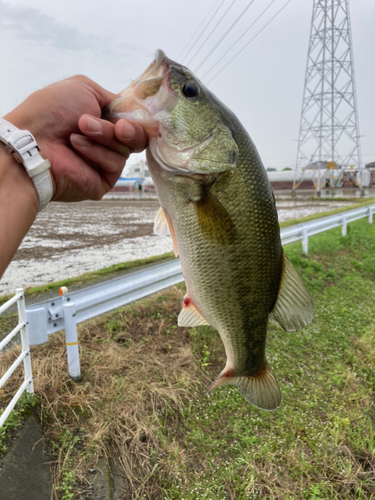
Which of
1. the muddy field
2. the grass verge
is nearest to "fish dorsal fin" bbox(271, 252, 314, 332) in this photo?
the grass verge

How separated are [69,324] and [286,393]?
2734 mm

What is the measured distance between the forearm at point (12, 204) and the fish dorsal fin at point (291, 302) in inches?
46.4

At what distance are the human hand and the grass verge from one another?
2.39m

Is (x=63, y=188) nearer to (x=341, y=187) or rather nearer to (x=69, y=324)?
(x=69, y=324)

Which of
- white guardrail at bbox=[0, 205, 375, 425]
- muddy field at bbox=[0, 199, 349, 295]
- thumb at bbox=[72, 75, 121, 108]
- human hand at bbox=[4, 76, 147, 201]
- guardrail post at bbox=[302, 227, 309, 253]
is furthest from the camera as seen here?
guardrail post at bbox=[302, 227, 309, 253]

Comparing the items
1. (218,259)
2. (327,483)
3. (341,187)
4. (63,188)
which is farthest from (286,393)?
(341,187)

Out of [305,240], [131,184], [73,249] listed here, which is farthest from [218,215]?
[131,184]

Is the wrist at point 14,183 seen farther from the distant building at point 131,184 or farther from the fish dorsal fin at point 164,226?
the distant building at point 131,184

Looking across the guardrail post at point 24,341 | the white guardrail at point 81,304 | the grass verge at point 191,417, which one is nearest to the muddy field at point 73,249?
the white guardrail at point 81,304

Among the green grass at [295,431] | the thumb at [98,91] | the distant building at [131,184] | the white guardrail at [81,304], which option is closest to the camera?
the thumb at [98,91]

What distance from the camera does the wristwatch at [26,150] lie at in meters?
1.36

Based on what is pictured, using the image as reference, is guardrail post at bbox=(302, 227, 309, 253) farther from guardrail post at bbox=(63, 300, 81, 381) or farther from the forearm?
the forearm

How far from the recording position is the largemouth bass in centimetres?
150

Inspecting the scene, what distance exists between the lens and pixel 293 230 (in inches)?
329
